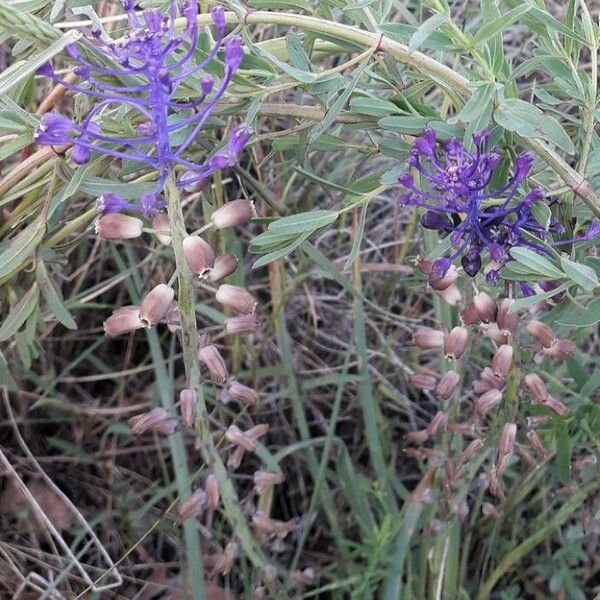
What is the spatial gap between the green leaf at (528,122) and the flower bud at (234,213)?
0.27 m

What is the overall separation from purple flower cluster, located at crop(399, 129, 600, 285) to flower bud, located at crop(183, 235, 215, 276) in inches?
8.3

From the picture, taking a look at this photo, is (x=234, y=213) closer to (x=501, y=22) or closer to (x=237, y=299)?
(x=237, y=299)

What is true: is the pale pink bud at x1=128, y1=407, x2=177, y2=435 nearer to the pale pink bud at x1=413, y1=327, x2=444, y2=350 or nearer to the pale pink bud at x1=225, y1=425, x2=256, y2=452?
the pale pink bud at x1=225, y1=425, x2=256, y2=452

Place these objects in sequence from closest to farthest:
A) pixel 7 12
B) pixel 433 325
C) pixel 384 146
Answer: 1. pixel 7 12
2. pixel 384 146
3. pixel 433 325

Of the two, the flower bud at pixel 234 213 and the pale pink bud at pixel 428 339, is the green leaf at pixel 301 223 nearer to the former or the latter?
the flower bud at pixel 234 213

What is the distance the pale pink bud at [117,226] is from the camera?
94cm

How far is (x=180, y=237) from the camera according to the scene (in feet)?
2.98

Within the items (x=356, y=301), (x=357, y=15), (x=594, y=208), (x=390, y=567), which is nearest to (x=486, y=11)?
(x=357, y=15)

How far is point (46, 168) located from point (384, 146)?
40cm

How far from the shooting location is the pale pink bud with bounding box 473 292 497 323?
3.35 feet

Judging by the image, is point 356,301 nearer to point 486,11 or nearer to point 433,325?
point 433,325

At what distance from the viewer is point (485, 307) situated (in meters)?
1.02

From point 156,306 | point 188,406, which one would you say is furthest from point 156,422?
point 156,306

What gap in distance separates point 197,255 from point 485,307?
34 cm
